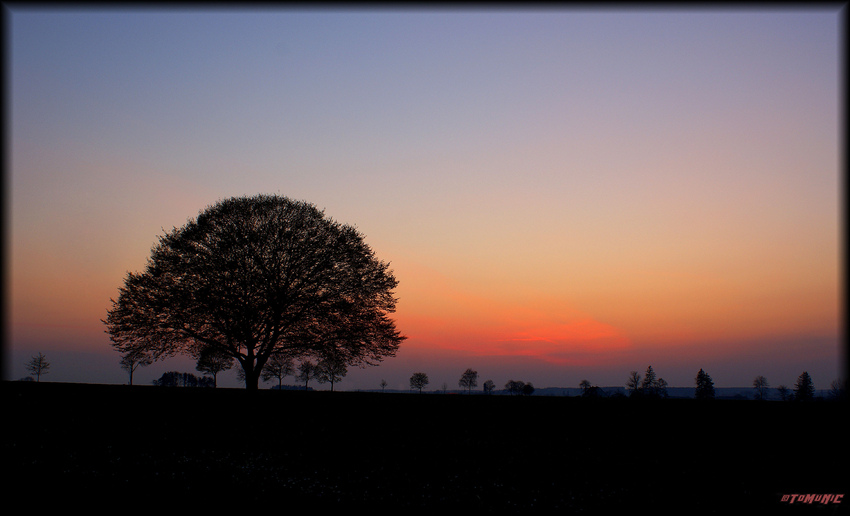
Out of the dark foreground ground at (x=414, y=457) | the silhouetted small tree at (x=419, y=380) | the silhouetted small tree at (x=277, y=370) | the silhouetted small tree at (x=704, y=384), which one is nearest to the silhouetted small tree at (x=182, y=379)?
the silhouetted small tree at (x=277, y=370)

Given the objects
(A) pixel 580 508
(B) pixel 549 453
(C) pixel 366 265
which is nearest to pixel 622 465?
(B) pixel 549 453

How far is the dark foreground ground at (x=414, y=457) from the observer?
14.6 m

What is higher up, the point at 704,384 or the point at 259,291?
the point at 259,291

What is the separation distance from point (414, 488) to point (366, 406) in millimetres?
11218

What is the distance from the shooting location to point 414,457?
18422mm

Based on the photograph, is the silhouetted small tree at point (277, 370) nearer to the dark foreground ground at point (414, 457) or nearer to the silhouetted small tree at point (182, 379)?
the silhouetted small tree at point (182, 379)

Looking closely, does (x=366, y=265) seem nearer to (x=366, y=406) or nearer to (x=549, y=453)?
(x=366, y=406)

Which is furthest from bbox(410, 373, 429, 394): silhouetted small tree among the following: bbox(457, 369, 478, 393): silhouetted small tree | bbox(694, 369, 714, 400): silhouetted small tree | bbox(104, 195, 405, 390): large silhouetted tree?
bbox(104, 195, 405, 390): large silhouetted tree

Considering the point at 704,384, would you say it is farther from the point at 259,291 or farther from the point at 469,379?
the point at 259,291

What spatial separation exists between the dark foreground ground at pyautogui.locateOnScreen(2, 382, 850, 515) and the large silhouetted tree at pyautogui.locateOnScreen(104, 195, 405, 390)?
1446cm

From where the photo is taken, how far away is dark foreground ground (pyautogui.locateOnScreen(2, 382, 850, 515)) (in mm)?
14586

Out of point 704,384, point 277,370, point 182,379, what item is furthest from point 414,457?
point 704,384

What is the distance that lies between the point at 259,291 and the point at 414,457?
2574cm

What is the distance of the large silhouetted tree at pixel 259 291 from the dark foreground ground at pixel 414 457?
1446 centimetres
